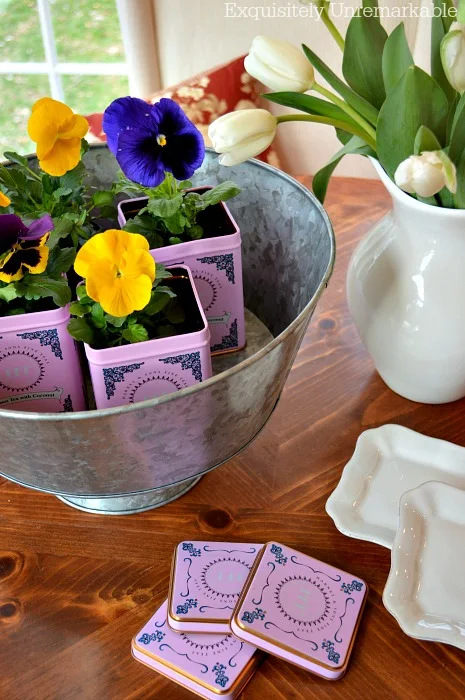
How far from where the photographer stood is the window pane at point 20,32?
8.32 ft

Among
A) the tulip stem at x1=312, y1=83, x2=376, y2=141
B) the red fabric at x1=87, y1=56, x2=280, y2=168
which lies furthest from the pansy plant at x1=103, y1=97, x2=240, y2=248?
the red fabric at x1=87, y1=56, x2=280, y2=168

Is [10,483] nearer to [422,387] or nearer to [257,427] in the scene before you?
[257,427]

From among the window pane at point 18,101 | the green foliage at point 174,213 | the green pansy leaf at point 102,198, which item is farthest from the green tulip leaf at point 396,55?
the window pane at point 18,101

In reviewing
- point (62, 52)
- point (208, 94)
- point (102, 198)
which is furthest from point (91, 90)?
point (102, 198)

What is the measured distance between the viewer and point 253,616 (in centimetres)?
48

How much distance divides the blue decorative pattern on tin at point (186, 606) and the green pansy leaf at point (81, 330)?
7.9 inches

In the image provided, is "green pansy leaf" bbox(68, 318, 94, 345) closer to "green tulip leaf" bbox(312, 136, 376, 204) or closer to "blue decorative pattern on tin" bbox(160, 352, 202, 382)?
"blue decorative pattern on tin" bbox(160, 352, 202, 382)

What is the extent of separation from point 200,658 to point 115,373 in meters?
0.21

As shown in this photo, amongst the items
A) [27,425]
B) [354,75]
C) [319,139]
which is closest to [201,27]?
[319,139]

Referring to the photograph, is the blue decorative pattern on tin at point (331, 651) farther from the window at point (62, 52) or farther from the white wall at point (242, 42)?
the window at point (62, 52)

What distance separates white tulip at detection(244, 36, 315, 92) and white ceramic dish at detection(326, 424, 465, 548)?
311 millimetres

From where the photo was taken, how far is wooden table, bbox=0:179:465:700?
478 mm

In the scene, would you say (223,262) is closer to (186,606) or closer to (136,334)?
(136,334)

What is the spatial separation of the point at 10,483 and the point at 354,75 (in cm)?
47
